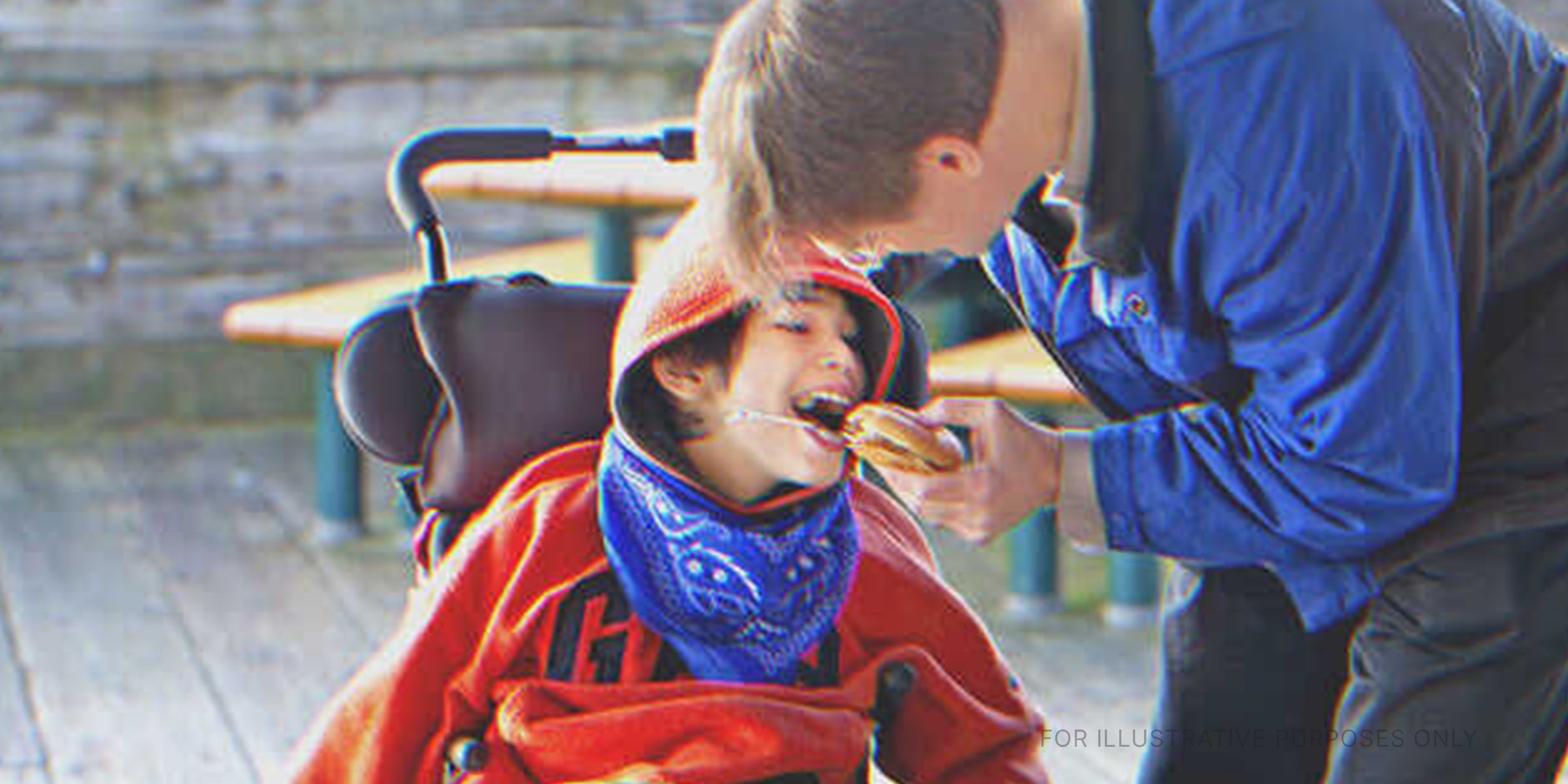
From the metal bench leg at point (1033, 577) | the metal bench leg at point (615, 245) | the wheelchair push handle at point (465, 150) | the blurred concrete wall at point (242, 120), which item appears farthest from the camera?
the blurred concrete wall at point (242, 120)

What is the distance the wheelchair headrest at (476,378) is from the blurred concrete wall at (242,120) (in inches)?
107

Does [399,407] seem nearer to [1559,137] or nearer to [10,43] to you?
[1559,137]

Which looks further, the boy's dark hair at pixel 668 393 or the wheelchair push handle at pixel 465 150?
the wheelchair push handle at pixel 465 150

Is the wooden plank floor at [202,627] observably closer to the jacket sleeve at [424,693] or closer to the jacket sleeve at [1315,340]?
the jacket sleeve at [424,693]

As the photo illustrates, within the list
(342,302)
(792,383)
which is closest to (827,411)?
(792,383)

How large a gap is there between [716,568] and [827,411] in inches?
6.8

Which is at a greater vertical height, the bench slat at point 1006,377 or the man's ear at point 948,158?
the man's ear at point 948,158

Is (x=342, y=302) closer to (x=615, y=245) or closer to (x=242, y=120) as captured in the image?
(x=615, y=245)

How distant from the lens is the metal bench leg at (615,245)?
11.1 feet

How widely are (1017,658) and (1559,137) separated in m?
1.83

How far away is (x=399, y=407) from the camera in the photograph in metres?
1.86

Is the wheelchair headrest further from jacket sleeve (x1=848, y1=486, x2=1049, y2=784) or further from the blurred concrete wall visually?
the blurred concrete wall

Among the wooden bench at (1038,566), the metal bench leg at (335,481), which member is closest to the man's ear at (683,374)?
the wooden bench at (1038,566)

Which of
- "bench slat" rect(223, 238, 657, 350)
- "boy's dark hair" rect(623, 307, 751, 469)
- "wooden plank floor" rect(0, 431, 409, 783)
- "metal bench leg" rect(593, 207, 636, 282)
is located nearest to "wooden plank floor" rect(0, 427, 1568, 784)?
"wooden plank floor" rect(0, 431, 409, 783)
